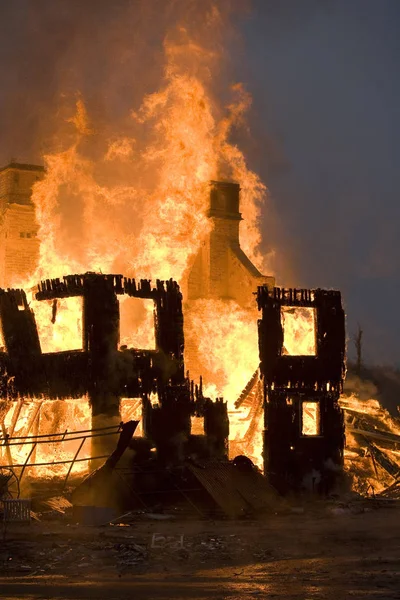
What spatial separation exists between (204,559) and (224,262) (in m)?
26.3

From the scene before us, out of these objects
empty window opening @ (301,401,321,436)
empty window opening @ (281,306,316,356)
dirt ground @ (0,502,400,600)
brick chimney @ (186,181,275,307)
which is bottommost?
dirt ground @ (0,502,400,600)

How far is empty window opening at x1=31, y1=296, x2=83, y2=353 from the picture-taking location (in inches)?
1178

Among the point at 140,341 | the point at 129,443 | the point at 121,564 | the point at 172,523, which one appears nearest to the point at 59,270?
the point at 140,341

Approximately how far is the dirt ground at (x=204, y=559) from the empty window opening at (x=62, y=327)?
369 inches

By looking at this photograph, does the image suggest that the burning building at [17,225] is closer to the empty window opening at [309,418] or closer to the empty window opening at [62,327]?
the empty window opening at [62,327]

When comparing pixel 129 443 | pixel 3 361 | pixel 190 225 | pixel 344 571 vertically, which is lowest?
pixel 344 571

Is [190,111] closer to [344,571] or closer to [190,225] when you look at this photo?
[190,225]

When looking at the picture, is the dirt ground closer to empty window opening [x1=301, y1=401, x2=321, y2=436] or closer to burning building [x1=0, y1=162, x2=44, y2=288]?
empty window opening [x1=301, y1=401, x2=321, y2=436]

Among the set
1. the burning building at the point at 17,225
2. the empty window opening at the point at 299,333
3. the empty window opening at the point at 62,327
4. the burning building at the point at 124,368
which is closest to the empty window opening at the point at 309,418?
the burning building at the point at 124,368

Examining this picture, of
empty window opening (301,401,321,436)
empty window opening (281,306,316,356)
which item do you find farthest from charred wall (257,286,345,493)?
empty window opening (281,306,316,356)

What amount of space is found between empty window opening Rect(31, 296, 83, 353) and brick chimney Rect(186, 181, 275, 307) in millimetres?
11347

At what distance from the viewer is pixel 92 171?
4394 cm

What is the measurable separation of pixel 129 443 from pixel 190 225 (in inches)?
747

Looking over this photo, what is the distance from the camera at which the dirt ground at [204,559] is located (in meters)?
13.9
